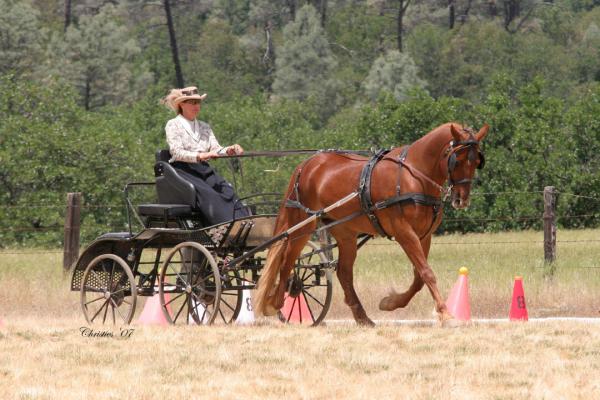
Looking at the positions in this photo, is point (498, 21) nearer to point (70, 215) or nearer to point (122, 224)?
point (122, 224)

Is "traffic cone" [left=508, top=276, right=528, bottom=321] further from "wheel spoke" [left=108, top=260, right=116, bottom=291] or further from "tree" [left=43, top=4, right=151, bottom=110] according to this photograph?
"tree" [left=43, top=4, right=151, bottom=110]

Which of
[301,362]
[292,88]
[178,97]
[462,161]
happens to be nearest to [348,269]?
[462,161]

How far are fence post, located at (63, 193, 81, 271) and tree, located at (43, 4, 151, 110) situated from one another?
45291 millimetres

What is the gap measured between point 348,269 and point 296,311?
1.22 m

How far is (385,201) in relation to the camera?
1188 centimetres

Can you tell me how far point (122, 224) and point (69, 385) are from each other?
A: 876 inches

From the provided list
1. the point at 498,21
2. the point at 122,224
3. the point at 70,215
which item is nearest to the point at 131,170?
the point at 122,224

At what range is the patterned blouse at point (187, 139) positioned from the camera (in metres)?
12.7

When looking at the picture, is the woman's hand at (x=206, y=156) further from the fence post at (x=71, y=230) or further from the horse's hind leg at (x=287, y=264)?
the fence post at (x=71, y=230)

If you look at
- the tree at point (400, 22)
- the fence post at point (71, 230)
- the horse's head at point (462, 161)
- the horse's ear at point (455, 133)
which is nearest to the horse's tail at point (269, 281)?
the horse's head at point (462, 161)

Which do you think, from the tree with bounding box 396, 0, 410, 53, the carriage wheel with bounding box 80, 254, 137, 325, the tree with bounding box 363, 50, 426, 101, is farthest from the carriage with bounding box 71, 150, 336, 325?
the tree with bounding box 396, 0, 410, 53

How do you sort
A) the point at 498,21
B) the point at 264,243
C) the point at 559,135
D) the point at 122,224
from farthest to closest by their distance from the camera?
1. the point at 498,21
2. the point at 559,135
3. the point at 122,224
4. the point at 264,243

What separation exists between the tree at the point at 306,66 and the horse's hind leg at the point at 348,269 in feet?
191

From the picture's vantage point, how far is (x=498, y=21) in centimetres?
8931
